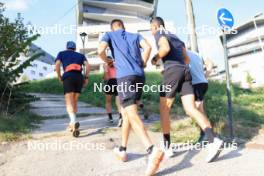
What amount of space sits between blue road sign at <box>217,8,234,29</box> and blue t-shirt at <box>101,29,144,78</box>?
2222 millimetres

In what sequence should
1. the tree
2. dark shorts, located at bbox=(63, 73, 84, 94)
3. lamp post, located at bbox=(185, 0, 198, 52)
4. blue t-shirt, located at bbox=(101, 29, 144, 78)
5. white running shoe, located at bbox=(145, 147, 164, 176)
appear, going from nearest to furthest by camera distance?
white running shoe, located at bbox=(145, 147, 164, 176) → blue t-shirt, located at bbox=(101, 29, 144, 78) → dark shorts, located at bbox=(63, 73, 84, 94) → the tree → lamp post, located at bbox=(185, 0, 198, 52)

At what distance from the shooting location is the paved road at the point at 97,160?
4.75 meters

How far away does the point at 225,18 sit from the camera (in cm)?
682

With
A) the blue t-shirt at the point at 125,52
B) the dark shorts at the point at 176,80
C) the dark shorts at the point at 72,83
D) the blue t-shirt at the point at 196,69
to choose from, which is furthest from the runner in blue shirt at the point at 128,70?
the dark shorts at the point at 72,83

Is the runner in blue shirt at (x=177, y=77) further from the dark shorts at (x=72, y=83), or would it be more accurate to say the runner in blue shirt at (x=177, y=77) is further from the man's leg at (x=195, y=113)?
the dark shorts at (x=72, y=83)

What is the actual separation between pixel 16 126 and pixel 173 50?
3842 millimetres

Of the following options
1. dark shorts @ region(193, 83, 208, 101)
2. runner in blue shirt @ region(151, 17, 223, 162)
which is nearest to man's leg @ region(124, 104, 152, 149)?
runner in blue shirt @ region(151, 17, 223, 162)

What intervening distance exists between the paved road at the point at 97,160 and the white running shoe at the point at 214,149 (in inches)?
3.7

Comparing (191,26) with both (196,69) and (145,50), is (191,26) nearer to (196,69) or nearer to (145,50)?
(196,69)

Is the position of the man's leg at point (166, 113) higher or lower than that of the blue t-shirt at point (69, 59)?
lower

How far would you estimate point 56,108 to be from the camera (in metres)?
11.9

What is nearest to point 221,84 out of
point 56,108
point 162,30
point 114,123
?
point 56,108

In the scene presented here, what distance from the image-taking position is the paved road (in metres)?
4.75

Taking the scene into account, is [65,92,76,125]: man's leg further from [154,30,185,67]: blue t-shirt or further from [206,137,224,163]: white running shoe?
[206,137,224,163]: white running shoe
